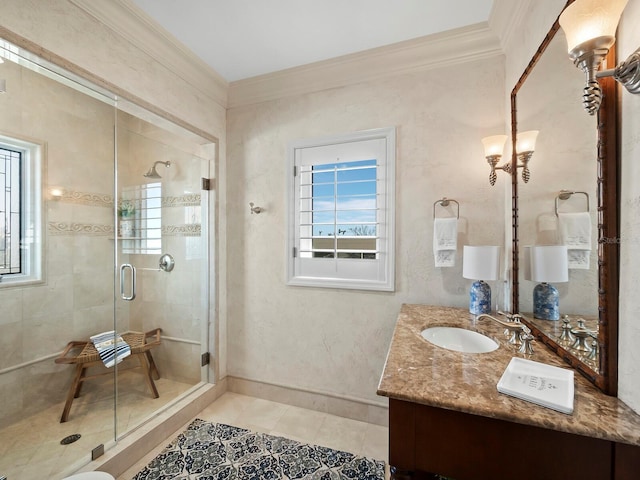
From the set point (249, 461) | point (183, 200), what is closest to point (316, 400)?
point (249, 461)

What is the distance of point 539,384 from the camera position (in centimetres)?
82

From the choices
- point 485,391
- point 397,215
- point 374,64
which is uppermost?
point 374,64

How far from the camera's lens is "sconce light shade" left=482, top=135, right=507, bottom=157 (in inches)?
62.1

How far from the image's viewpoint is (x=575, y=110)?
0.99 m

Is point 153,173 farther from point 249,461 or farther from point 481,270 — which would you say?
point 481,270

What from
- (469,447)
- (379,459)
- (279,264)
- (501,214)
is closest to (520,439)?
(469,447)

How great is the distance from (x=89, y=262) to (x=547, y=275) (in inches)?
110

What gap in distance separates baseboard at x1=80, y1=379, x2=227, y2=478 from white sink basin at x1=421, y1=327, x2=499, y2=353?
1.78m

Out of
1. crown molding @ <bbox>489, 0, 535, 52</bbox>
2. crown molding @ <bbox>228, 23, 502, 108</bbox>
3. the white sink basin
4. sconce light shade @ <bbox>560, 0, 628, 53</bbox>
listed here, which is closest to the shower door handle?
crown molding @ <bbox>228, 23, 502, 108</bbox>

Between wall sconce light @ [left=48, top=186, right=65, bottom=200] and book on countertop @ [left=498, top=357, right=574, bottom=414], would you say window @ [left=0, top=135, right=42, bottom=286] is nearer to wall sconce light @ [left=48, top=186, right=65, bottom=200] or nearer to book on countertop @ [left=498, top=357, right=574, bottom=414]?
wall sconce light @ [left=48, top=186, right=65, bottom=200]

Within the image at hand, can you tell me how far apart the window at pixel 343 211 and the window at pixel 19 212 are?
1.65 metres

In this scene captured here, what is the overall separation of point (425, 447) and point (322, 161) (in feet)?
6.00

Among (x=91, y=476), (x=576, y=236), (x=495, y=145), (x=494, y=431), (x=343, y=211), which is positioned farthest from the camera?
(x=343, y=211)

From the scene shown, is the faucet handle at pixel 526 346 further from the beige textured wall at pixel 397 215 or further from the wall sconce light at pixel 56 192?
the wall sconce light at pixel 56 192
